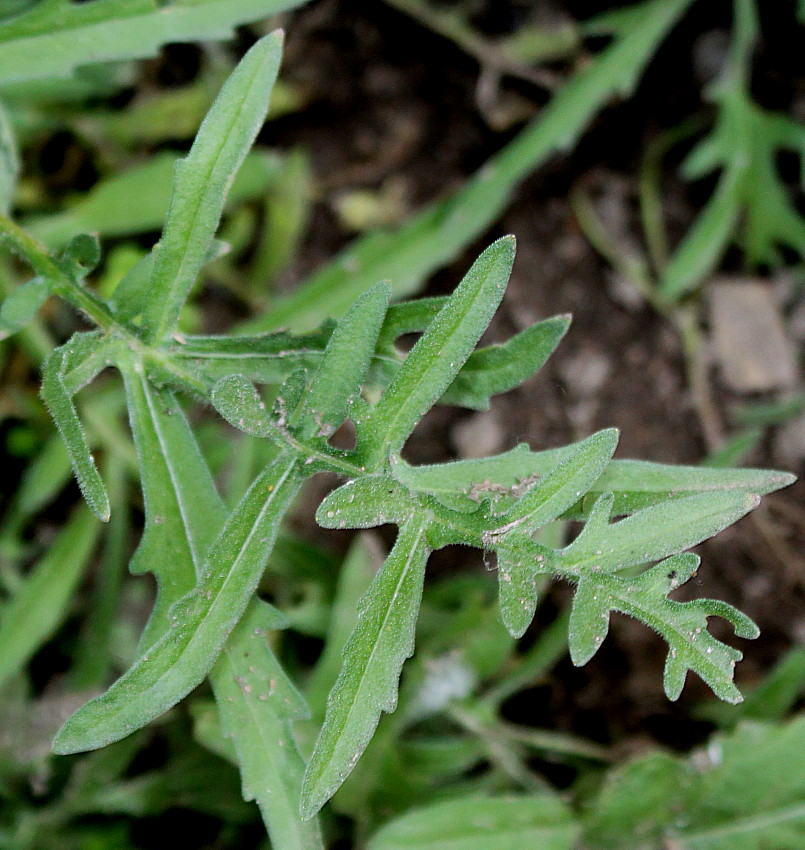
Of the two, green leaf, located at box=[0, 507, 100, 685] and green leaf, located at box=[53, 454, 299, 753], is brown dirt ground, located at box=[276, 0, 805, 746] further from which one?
green leaf, located at box=[53, 454, 299, 753]

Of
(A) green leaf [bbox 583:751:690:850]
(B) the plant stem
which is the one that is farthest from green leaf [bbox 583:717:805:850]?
(B) the plant stem

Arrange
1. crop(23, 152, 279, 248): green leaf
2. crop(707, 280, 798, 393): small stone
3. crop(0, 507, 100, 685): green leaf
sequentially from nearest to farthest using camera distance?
crop(0, 507, 100, 685): green leaf
crop(23, 152, 279, 248): green leaf
crop(707, 280, 798, 393): small stone

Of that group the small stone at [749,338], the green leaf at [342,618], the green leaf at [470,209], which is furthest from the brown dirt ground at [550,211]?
the green leaf at [342,618]

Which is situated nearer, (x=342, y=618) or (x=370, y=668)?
(x=370, y=668)

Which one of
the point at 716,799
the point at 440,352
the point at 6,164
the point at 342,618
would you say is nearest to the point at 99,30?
the point at 6,164

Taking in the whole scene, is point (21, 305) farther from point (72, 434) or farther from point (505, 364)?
point (505, 364)

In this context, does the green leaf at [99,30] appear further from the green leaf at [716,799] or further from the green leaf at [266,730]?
the green leaf at [716,799]

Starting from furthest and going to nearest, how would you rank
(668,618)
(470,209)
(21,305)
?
(470,209)
(21,305)
(668,618)
